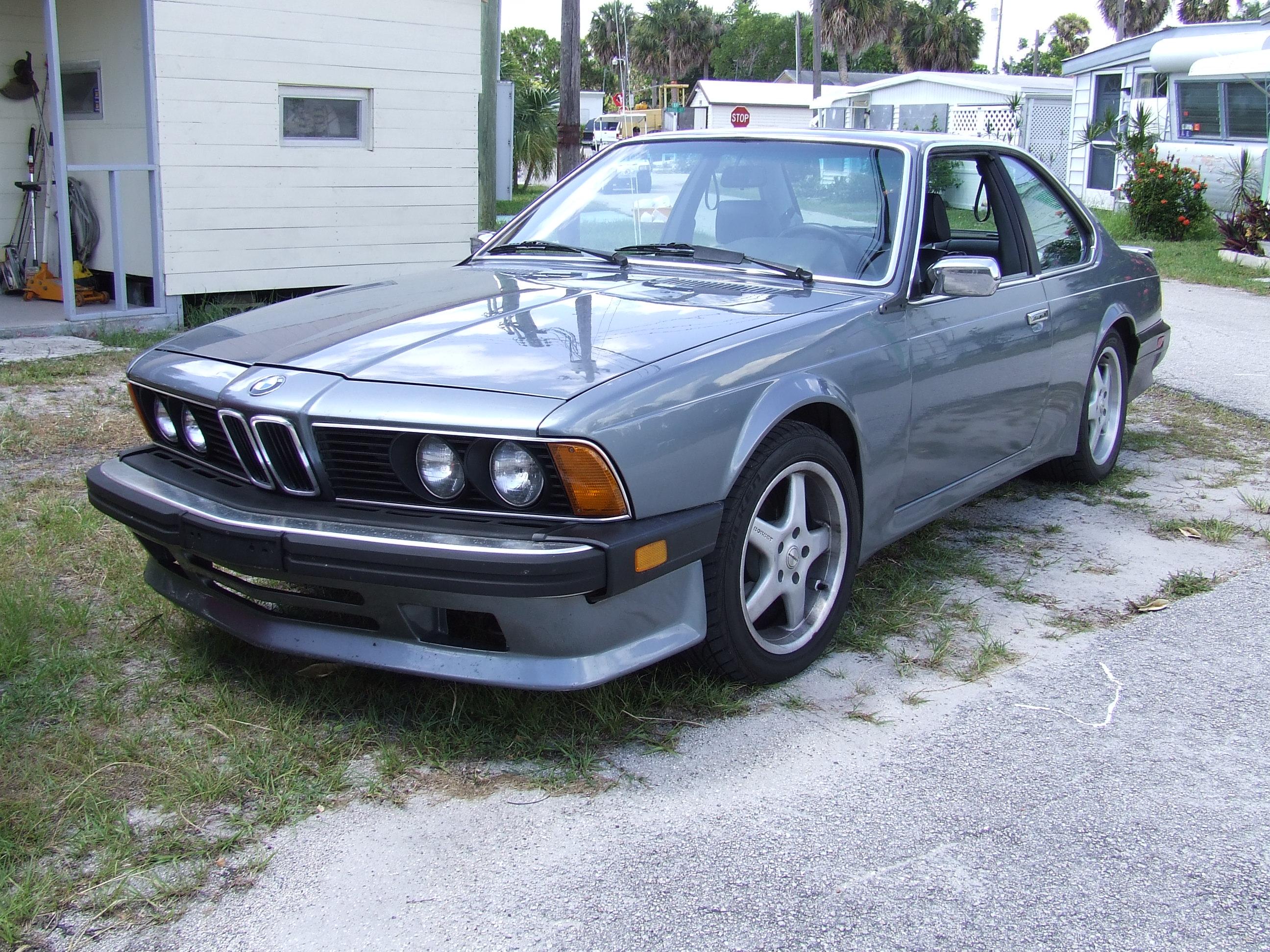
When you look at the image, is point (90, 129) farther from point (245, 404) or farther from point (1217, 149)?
point (1217, 149)

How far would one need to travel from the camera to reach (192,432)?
3.24m

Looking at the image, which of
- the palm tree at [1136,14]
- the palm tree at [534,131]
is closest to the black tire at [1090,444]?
the palm tree at [534,131]

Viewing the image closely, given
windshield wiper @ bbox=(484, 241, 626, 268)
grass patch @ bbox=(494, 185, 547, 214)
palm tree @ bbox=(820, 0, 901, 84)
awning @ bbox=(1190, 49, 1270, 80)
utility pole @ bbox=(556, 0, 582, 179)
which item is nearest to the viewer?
windshield wiper @ bbox=(484, 241, 626, 268)

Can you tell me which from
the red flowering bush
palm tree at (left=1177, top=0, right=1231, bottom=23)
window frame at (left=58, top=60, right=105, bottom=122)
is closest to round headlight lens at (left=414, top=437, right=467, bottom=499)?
window frame at (left=58, top=60, right=105, bottom=122)

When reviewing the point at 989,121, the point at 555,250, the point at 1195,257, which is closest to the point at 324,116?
the point at 555,250

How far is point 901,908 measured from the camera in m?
2.40

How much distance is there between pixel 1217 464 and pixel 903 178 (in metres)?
2.98

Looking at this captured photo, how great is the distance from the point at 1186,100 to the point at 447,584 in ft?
66.9

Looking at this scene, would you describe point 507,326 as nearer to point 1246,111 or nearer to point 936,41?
point 1246,111

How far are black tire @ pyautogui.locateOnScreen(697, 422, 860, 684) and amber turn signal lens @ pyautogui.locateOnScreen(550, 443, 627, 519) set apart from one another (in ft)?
1.22

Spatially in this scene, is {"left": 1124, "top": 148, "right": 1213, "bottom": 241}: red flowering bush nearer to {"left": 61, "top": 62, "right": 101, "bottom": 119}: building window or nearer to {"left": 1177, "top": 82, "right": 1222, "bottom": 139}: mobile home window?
{"left": 1177, "top": 82, "right": 1222, "bottom": 139}: mobile home window

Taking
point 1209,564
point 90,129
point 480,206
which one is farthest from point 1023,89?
A: point 1209,564

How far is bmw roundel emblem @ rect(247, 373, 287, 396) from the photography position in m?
2.91

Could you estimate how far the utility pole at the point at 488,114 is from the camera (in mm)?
10633
